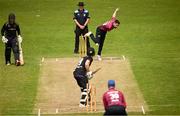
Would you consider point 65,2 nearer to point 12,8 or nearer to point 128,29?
point 12,8

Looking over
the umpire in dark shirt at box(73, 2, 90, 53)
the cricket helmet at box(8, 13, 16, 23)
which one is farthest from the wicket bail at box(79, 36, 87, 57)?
the cricket helmet at box(8, 13, 16, 23)

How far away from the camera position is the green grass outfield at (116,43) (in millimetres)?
21047

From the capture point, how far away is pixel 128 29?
1215 inches

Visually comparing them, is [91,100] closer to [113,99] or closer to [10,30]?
[113,99]

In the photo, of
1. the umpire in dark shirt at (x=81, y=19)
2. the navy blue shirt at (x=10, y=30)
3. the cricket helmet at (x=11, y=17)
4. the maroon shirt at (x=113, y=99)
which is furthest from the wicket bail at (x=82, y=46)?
the maroon shirt at (x=113, y=99)

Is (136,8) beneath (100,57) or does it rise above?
above

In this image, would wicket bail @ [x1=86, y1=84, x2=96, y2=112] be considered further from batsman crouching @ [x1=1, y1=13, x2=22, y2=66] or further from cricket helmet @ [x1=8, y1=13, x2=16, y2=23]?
cricket helmet @ [x1=8, y1=13, x2=16, y2=23]

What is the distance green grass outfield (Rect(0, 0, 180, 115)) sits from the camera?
2105 centimetres

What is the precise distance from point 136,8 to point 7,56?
1396cm

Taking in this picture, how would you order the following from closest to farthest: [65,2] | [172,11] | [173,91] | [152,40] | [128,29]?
[173,91]
[152,40]
[128,29]
[172,11]
[65,2]

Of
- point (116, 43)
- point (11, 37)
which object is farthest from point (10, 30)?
point (116, 43)

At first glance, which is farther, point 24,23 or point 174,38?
point 24,23

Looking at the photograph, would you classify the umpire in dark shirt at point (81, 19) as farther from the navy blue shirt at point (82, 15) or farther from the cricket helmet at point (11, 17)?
the cricket helmet at point (11, 17)

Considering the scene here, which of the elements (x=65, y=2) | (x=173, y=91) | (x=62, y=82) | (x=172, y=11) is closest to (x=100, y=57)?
(x=62, y=82)
